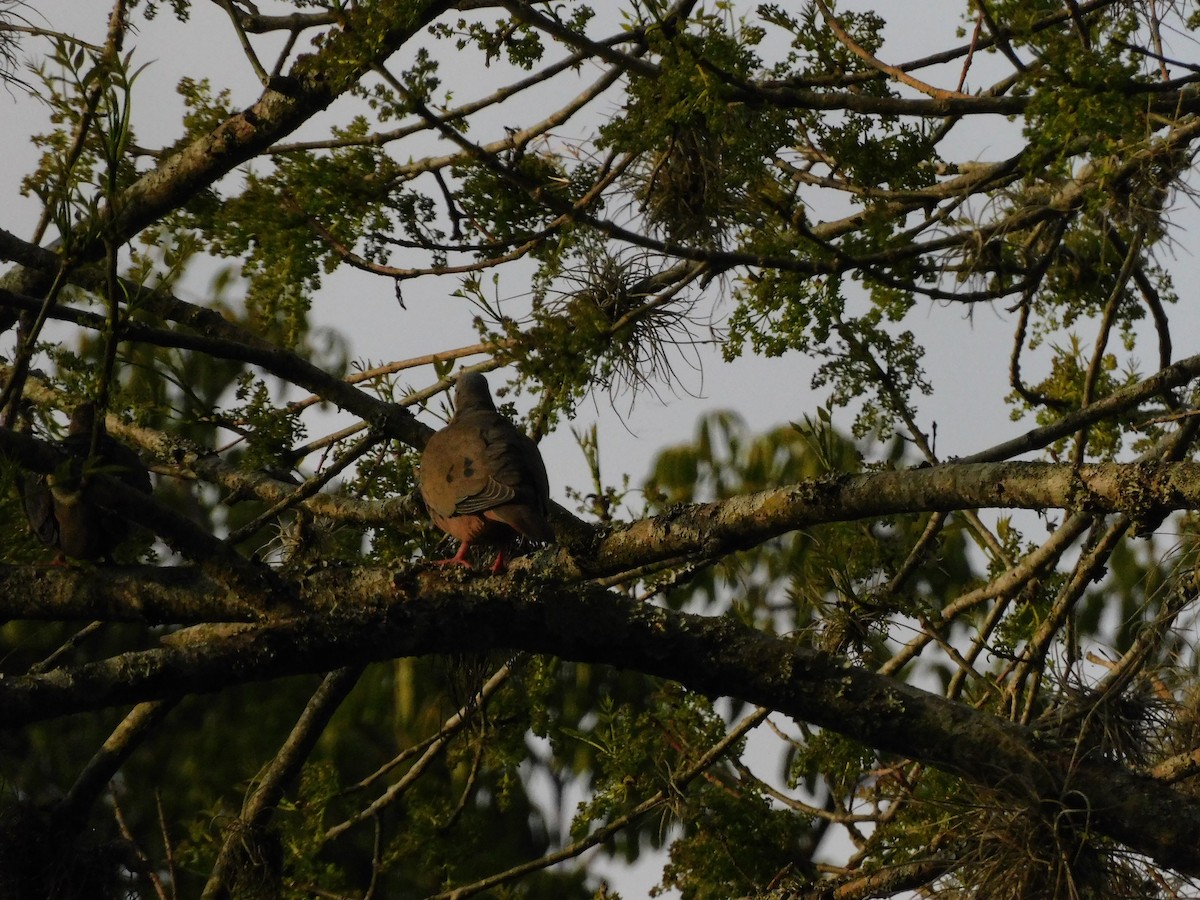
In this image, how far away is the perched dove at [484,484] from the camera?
15.4 ft

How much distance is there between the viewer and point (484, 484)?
186 inches

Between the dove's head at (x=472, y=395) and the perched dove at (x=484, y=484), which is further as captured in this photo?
the dove's head at (x=472, y=395)

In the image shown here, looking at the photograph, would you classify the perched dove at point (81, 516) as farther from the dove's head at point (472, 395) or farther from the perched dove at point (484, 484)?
the dove's head at point (472, 395)

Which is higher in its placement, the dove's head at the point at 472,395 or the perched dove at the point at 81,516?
the dove's head at the point at 472,395

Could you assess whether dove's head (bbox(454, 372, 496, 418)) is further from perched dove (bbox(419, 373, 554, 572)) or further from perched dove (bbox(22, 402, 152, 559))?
perched dove (bbox(22, 402, 152, 559))

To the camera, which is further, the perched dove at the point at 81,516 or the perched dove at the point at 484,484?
the perched dove at the point at 484,484

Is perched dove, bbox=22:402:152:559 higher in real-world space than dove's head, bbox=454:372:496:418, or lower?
lower

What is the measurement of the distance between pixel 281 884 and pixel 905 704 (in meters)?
2.49

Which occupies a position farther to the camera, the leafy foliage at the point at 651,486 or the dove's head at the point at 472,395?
the dove's head at the point at 472,395

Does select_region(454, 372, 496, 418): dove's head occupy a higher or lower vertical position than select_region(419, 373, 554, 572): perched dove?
higher

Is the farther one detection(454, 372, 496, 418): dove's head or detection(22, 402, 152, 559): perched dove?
detection(454, 372, 496, 418): dove's head

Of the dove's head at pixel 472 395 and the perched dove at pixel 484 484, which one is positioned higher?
the dove's head at pixel 472 395

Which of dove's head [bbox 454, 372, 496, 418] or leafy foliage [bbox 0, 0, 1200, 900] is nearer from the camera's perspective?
leafy foliage [bbox 0, 0, 1200, 900]

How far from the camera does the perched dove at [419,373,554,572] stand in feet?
15.4
